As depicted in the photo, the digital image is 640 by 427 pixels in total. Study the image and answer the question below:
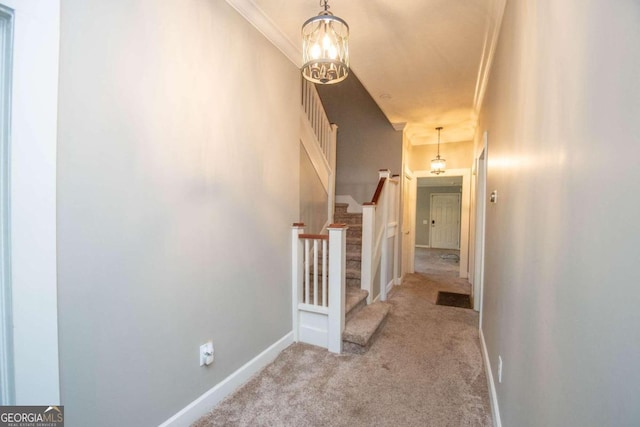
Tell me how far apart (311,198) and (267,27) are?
1.95 meters

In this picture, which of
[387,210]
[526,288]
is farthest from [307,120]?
[526,288]

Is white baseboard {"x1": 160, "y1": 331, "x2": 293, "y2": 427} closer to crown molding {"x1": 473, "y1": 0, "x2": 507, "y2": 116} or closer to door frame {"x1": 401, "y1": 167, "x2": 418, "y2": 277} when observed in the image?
crown molding {"x1": 473, "y1": 0, "x2": 507, "y2": 116}

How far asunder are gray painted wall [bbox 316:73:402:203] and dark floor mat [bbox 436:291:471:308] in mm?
1864

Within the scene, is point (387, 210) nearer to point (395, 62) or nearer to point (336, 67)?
point (395, 62)

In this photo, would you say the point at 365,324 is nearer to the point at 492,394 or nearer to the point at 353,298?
the point at 353,298

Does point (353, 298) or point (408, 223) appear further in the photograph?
point (408, 223)

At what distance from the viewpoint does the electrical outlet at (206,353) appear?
172cm

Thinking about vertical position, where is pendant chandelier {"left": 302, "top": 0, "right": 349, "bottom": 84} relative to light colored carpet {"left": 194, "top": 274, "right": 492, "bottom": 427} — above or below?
above

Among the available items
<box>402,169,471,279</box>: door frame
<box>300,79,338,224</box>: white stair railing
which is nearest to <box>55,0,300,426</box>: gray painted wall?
<box>300,79,338,224</box>: white stair railing

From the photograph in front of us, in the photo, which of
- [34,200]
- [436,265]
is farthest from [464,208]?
[34,200]

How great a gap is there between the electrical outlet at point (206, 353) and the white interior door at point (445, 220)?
32.3 feet

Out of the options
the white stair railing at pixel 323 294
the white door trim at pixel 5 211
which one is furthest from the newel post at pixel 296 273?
the white door trim at pixel 5 211

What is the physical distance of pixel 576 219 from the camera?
718 mm

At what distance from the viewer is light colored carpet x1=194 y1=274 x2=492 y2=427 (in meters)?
1.71
